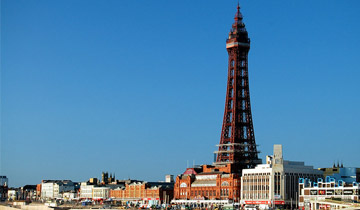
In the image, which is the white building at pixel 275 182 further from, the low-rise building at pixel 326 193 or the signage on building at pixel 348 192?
the signage on building at pixel 348 192

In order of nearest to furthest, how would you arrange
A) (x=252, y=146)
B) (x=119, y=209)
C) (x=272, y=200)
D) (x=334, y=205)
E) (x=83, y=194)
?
(x=334, y=205) → (x=272, y=200) → (x=119, y=209) → (x=252, y=146) → (x=83, y=194)

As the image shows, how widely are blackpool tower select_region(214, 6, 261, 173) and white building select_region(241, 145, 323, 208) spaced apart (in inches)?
561

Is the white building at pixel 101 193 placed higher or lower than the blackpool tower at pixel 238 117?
lower

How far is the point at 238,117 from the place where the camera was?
142250 mm

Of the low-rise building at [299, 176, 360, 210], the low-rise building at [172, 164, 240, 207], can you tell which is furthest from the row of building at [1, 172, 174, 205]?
the low-rise building at [299, 176, 360, 210]

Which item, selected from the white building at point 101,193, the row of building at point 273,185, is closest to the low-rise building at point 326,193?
the row of building at point 273,185

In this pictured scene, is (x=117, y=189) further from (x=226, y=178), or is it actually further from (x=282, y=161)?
→ (x=282, y=161)

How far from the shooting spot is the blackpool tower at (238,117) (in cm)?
13975

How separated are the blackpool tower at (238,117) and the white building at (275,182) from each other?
561 inches

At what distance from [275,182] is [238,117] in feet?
90.8

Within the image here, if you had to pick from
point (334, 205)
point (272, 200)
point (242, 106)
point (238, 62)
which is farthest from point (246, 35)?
point (334, 205)

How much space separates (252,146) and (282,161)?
23.1m

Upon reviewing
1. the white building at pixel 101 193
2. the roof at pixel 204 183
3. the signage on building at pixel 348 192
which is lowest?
the white building at pixel 101 193

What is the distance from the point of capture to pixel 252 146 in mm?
141250
